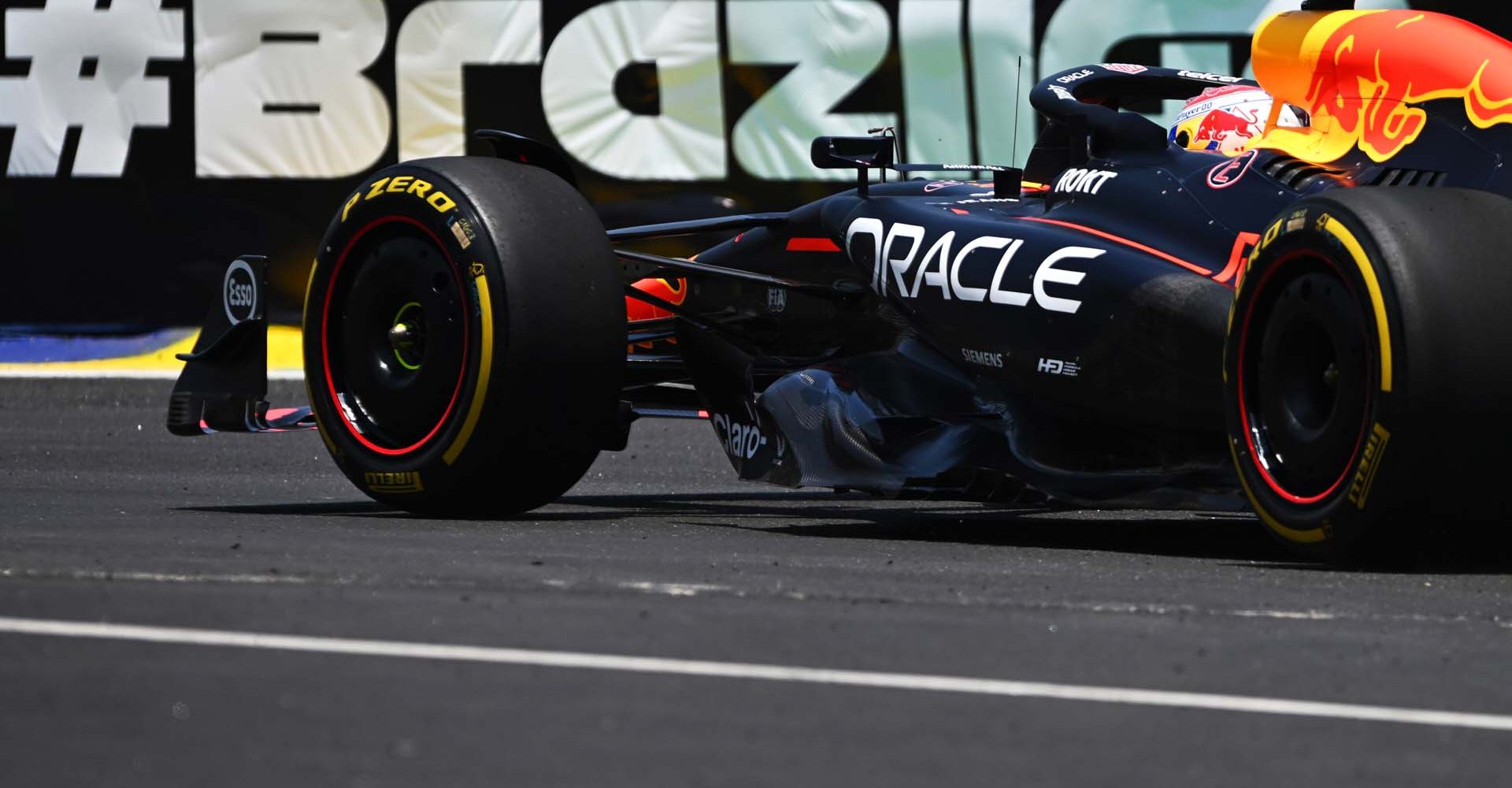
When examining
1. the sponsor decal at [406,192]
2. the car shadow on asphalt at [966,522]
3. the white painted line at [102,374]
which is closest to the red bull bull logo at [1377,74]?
the car shadow on asphalt at [966,522]

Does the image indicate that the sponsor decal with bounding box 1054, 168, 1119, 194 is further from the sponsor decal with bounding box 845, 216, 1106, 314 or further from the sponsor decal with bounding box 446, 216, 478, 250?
the sponsor decal with bounding box 446, 216, 478, 250

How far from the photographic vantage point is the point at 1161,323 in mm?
6238

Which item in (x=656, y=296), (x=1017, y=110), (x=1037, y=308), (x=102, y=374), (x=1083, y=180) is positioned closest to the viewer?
(x=1037, y=308)

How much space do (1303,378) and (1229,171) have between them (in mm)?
863

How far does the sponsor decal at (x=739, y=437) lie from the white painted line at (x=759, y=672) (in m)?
3.49

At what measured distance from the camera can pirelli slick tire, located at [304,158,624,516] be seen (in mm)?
6977

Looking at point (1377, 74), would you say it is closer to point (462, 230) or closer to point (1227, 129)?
point (1227, 129)

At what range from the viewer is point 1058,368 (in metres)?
6.57

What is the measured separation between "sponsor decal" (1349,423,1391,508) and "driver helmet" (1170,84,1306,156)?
187 cm

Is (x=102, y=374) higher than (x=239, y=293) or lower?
lower

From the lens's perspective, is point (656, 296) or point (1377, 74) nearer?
point (1377, 74)

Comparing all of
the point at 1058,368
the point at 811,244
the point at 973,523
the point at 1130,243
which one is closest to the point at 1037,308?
the point at 1058,368

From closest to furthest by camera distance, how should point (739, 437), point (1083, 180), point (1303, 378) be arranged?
point (1303, 378)
point (1083, 180)
point (739, 437)

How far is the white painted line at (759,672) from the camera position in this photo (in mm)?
3857
